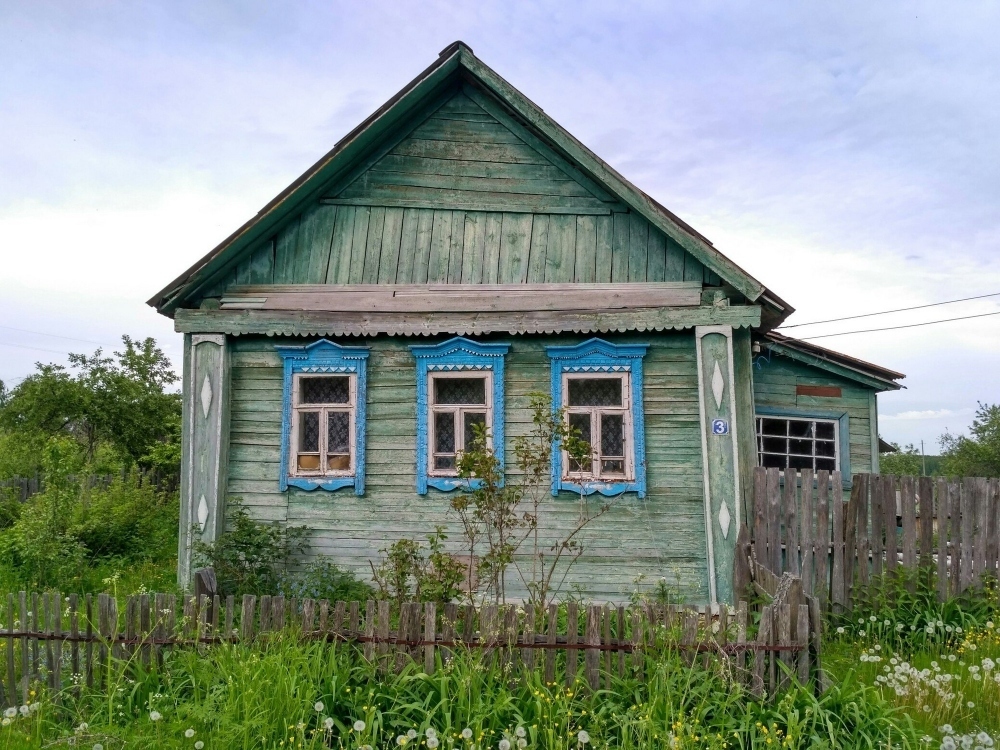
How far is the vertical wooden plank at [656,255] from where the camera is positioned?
8562 millimetres

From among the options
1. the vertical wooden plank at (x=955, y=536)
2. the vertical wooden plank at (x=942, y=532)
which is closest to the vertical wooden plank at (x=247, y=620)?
the vertical wooden plank at (x=942, y=532)

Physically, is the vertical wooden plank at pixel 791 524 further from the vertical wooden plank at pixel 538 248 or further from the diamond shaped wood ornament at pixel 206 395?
the diamond shaped wood ornament at pixel 206 395

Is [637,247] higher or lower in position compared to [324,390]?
higher

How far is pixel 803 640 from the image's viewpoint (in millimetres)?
4770

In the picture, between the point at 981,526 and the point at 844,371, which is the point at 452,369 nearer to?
the point at 981,526

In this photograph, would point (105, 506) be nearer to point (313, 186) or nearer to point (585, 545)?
A: point (313, 186)

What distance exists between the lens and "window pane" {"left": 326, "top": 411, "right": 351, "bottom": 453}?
892cm

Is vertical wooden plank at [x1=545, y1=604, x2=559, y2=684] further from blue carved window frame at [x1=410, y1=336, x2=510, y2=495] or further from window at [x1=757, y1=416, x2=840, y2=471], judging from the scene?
window at [x1=757, y1=416, x2=840, y2=471]

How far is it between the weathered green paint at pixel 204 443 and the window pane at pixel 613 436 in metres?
4.35

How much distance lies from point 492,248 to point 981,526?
5806 mm

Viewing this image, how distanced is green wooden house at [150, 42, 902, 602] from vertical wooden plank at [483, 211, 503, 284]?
0.08 feet

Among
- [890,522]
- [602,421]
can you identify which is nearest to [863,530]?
[890,522]

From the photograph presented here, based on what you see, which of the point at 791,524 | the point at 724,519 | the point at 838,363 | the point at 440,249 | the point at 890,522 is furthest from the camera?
the point at 838,363

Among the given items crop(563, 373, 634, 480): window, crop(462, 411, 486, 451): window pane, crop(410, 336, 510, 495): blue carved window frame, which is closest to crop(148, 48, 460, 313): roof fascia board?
crop(410, 336, 510, 495): blue carved window frame
